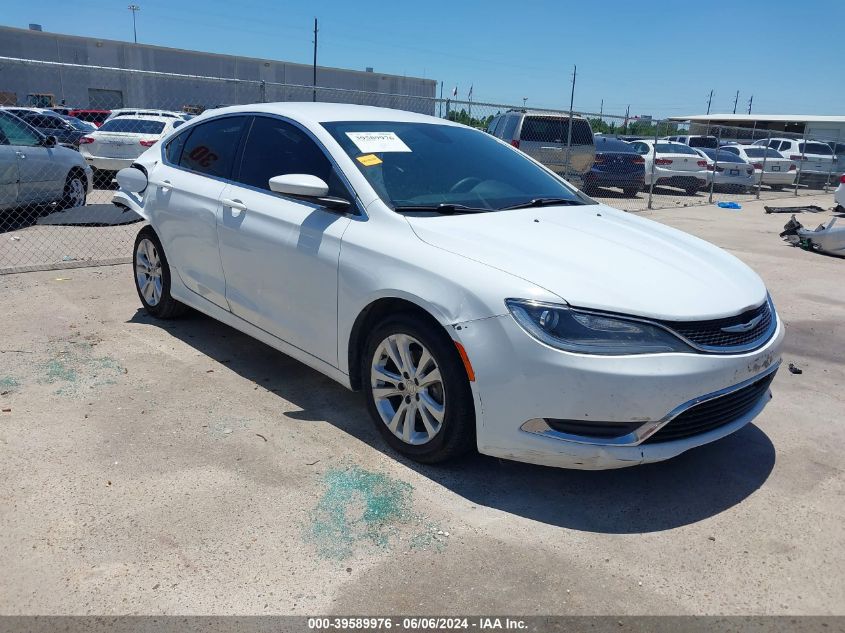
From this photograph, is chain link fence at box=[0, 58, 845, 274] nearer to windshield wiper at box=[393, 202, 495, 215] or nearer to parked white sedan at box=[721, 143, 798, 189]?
parked white sedan at box=[721, 143, 798, 189]

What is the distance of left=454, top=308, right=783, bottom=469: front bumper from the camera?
2836 millimetres

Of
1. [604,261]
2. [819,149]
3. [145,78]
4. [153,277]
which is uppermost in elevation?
[145,78]

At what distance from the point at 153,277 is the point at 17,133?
17.3 feet

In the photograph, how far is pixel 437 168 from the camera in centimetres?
404

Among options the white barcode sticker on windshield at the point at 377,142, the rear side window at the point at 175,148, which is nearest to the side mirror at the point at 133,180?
the rear side window at the point at 175,148

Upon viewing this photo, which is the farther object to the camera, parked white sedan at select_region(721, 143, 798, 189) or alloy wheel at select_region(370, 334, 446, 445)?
parked white sedan at select_region(721, 143, 798, 189)

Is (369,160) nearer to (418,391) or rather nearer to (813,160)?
(418,391)

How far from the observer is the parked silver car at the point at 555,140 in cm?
1412

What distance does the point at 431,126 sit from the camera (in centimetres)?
448

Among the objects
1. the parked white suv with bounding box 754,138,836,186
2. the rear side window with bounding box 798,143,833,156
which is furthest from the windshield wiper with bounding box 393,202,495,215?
the rear side window with bounding box 798,143,833,156

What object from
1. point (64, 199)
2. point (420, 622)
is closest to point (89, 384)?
point (420, 622)

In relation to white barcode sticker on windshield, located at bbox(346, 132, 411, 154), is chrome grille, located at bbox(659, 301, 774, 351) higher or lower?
lower

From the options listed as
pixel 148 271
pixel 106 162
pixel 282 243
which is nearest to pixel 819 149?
pixel 106 162

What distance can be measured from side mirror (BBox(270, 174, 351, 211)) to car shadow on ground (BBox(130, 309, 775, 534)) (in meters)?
1.22
